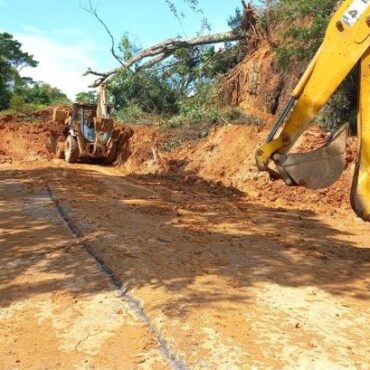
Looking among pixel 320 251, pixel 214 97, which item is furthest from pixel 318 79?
pixel 214 97

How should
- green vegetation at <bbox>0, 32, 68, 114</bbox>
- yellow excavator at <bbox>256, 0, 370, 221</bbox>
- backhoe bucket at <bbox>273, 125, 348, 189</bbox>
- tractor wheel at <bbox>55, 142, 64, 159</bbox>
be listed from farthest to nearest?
1. green vegetation at <bbox>0, 32, 68, 114</bbox>
2. tractor wheel at <bbox>55, 142, 64, 159</bbox>
3. backhoe bucket at <bbox>273, 125, 348, 189</bbox>
4. yellow excavator at <bbox>256, 0, 370, 221</bbox>

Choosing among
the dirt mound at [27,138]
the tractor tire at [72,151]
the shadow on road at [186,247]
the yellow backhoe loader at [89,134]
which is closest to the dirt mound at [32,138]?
the dirt mound at [27,138]

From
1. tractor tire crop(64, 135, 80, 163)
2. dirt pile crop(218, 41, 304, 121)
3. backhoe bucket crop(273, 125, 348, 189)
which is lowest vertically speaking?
tractor tire crop(64, 135, 80, 163)

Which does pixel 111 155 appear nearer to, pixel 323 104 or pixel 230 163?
pixel 230 163

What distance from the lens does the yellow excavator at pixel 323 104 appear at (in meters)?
5.35

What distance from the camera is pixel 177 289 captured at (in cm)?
484

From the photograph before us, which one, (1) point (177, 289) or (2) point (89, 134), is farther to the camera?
(2) point (89, 134)

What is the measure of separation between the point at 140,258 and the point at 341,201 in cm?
586

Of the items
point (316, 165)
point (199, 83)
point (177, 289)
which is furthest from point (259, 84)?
point (177, 289)

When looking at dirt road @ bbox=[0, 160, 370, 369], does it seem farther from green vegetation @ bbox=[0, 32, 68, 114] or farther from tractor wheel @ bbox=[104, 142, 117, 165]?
green vegetation @ bbox=[0, 32, 68, 114]

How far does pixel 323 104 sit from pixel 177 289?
7.95 feet

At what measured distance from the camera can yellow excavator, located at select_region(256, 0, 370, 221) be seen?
5.35 meters

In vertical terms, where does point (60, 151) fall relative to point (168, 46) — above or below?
below

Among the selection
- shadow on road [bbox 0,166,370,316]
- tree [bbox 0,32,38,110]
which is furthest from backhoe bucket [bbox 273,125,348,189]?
tree [bbox 0,32,38,110]
